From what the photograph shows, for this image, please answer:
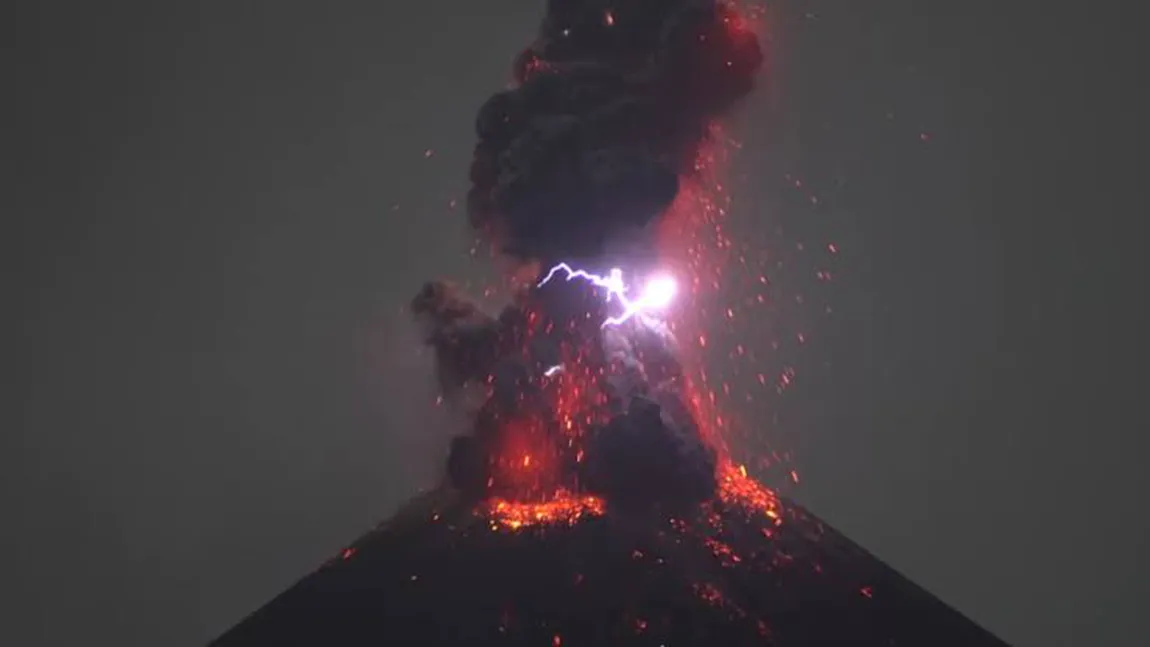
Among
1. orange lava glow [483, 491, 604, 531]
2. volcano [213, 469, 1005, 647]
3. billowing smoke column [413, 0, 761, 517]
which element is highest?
billowing smoke column [413, 0, 761, 517]

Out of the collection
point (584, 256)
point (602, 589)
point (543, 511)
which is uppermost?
point (584, 256)

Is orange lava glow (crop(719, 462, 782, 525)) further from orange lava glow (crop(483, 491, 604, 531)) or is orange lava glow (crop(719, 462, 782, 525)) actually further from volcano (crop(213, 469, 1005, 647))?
orange lava glow (crop(483, 491, 604, 531))

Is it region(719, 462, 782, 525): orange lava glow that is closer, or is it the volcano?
the volcano

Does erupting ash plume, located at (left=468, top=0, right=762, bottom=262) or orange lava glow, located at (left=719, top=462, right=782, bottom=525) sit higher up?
erupting ash plume, located at (left=468, top=0, right=762, bottom=262)

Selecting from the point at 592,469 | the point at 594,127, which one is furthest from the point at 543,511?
the point at 594,127

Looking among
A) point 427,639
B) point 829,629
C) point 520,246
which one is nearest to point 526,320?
point 520,246

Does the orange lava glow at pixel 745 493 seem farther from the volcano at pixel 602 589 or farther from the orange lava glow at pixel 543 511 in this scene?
the orange lava glow at pixel 543 511

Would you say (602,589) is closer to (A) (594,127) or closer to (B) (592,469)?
(B) (592,469)

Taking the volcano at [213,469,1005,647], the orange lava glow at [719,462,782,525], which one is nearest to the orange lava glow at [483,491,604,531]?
the volcano at [213,469,1005,647]
